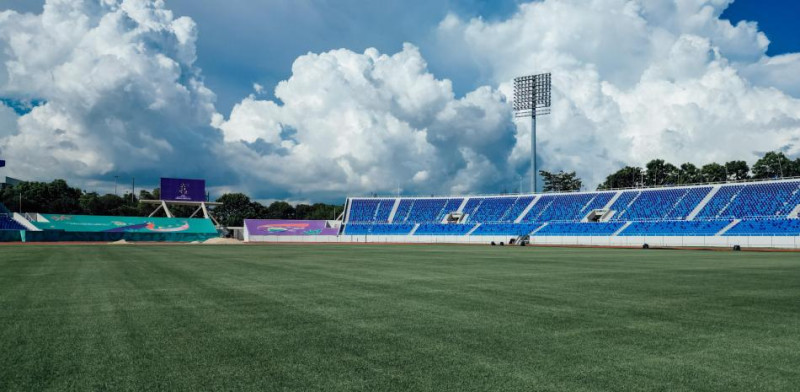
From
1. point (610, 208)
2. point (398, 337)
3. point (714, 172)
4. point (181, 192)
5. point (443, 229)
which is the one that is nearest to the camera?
point (398, 337)

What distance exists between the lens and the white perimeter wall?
50531mm

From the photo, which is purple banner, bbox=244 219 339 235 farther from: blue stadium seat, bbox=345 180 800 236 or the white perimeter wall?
blue stadium seat, bbox=345 180 800 236

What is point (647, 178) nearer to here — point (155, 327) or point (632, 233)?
point (632, 233)

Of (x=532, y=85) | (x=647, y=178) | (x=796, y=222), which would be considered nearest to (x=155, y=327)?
(x=796, y=222)

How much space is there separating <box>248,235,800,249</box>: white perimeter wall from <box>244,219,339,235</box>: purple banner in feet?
6.23

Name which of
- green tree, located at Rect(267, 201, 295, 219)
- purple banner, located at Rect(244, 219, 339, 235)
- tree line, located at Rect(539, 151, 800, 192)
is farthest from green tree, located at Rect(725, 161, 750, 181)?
green tree, located at Rect(267, 201, 295, 219)

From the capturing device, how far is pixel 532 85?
84125mm

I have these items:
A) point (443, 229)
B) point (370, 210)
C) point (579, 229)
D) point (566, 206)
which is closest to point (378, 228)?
point (370, 210)

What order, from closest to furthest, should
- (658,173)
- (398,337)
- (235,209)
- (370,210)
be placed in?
(398,337), (370,210), (658,173), (235,209)

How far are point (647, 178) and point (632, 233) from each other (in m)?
64.4

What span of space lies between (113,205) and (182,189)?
51593 millimetres

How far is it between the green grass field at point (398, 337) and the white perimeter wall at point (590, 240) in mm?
45746

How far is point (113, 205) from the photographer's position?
415 feet

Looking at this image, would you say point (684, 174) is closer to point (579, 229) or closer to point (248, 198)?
point (579, 229)
